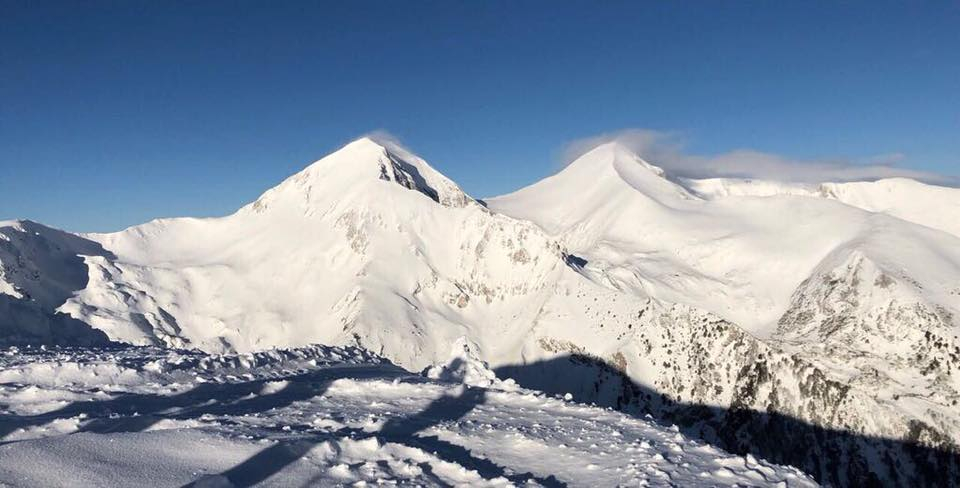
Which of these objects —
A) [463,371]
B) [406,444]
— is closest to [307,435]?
[406,444]

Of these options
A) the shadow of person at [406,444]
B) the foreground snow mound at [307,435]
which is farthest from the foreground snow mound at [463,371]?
the shadow of person at [406,444]

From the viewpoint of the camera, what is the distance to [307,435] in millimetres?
18031

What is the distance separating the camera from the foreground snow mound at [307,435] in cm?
1407

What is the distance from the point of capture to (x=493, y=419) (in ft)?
78.3

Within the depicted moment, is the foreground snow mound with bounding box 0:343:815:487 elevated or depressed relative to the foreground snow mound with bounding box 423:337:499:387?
depressed

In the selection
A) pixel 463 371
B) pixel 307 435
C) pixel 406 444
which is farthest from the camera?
pixel 463 371

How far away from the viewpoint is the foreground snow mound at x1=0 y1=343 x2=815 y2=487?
14.1 metres

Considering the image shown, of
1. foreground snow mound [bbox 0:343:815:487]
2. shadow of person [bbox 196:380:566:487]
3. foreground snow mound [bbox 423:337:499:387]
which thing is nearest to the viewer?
foreground snow mound [bbox 0:343:815:487]

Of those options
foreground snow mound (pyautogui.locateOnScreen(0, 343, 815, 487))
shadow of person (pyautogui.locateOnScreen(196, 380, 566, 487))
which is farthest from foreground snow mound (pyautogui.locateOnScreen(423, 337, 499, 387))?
shadow of person (pyautogui.locateOnScreen(196, 380, 566, 487))

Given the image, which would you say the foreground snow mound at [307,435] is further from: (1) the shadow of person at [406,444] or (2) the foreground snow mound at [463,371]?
(2) the foreground snow mound at [463,371]

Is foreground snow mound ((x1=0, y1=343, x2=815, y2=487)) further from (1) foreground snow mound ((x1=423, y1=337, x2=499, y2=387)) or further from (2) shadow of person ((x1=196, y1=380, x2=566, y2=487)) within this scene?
(1) foreground snow mound ((x1=423, y1=337, x2=499, y2=387))

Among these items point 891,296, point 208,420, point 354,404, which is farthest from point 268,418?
point 891,296

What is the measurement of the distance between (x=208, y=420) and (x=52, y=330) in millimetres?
155193

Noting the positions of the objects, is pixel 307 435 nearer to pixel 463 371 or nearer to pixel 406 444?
pixel 406 444
